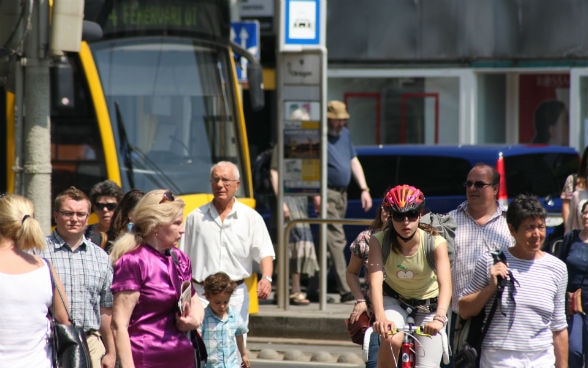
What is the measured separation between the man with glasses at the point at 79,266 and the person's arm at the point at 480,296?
1.87 metres

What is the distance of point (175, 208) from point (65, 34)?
354cm

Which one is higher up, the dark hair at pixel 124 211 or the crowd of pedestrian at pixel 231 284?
the dark hair at pixel 124 211

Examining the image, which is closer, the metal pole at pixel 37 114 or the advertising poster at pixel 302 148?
the metal pole at pixel 37 114

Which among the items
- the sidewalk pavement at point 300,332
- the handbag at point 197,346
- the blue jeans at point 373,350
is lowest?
the sidewalk pavement at point 300,332

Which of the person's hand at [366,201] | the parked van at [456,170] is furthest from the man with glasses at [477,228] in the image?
the parked van at [456,170]

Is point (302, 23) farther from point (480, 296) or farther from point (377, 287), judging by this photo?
point (480, 296)

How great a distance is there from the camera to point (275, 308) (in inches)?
550

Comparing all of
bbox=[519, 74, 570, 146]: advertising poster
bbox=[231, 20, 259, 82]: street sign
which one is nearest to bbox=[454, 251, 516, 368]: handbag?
bbox=[231, 20, 259, 82]: street sign

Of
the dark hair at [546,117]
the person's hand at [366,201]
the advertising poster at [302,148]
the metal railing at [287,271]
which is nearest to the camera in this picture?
the metal railing at [287,271]

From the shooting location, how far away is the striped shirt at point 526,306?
7129 mm

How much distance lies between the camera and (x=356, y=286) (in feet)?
28.7

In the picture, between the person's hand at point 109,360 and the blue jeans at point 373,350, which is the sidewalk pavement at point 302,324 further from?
the person's hand at point 109,360

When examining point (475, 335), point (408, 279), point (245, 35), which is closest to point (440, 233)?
point (408, 279)

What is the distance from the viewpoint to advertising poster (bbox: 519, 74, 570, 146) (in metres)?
22.9
